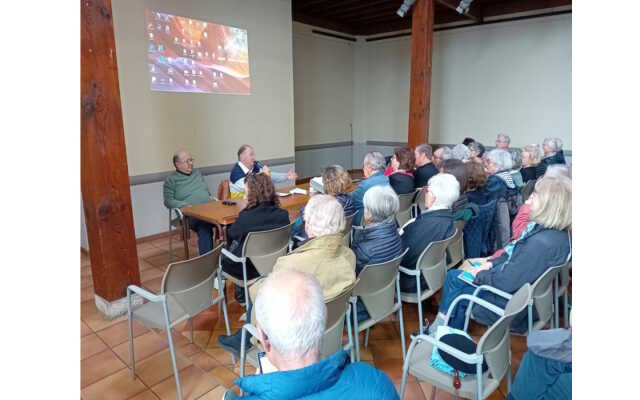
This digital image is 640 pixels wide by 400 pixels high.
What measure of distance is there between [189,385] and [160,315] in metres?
0.43

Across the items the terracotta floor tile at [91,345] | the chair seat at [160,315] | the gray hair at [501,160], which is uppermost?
the gray hair at [501,160]

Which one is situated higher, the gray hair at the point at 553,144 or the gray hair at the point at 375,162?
the gray hair at the point at 553,144

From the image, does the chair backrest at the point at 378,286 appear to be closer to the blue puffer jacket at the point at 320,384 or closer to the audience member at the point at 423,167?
the blue puffer jacket at the point at 320,384

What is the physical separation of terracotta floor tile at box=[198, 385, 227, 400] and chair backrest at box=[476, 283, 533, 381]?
1.40 m

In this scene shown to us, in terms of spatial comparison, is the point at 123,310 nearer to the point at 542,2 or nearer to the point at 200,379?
the point at 200,379

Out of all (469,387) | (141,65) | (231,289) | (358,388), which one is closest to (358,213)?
(231,289)

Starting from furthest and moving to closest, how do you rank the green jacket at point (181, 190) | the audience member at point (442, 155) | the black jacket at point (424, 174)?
the audience member at point (442, 155), the black jacket at point (424, 174), the green jacket at point (181, 190)

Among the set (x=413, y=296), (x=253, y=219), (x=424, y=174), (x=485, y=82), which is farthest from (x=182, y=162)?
(x=485, y=82)

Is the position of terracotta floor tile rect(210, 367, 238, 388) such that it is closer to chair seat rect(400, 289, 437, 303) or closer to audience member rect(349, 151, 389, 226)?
chair seat rect(400, 289, 437, 303)

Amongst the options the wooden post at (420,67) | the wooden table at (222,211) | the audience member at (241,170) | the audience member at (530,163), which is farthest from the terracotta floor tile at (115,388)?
the wooden post at (420,67)

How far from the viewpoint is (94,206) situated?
2846mm

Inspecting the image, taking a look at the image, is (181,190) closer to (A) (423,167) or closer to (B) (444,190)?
(A) (423,167)

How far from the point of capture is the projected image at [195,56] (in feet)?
15.4

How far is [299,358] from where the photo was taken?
41.9 inches
